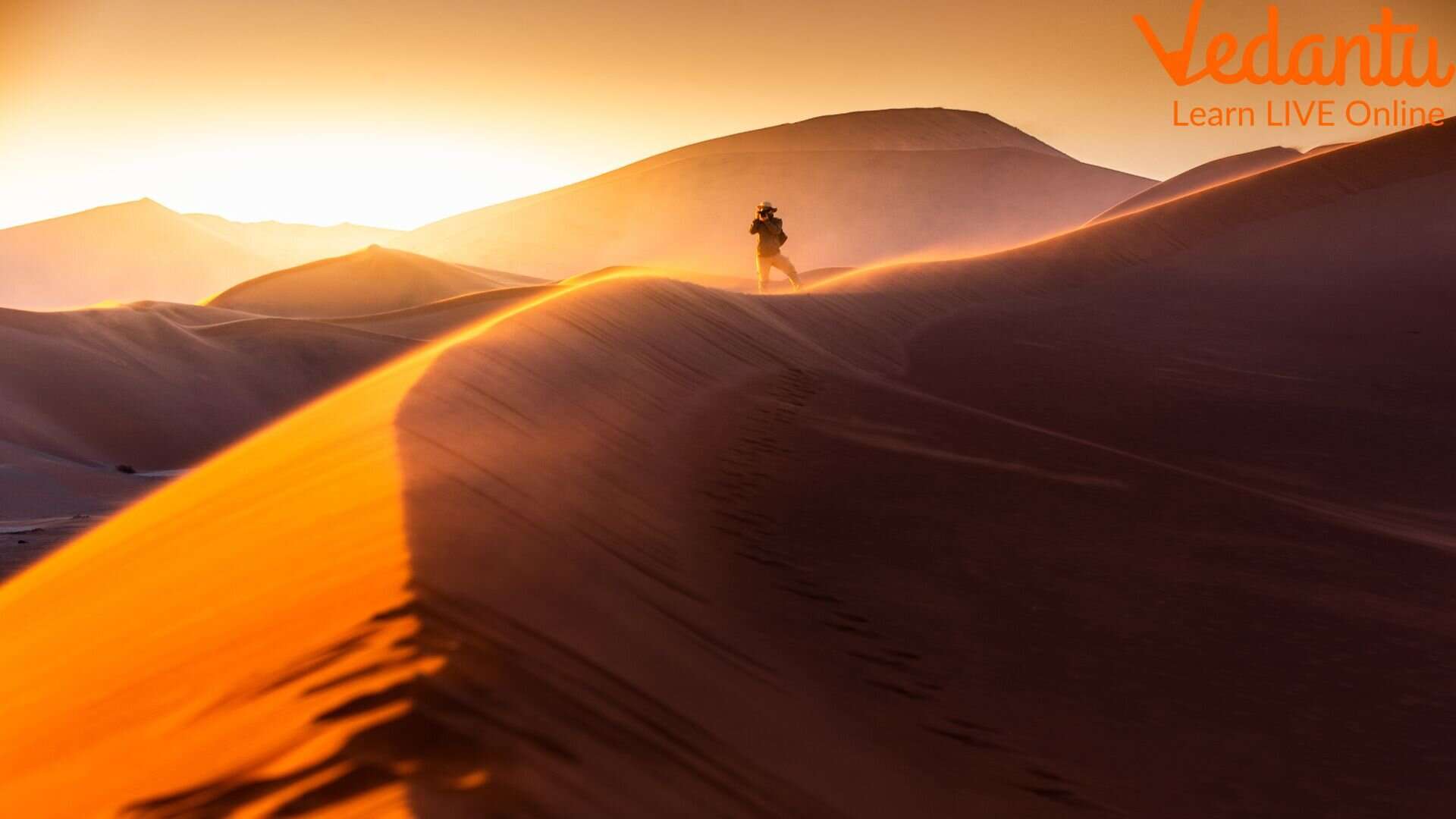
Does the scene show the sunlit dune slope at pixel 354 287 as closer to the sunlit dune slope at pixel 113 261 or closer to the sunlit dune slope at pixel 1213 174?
the sunlit dune slope at pixel 1213 174

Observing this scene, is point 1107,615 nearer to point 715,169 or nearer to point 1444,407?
point 1444,407

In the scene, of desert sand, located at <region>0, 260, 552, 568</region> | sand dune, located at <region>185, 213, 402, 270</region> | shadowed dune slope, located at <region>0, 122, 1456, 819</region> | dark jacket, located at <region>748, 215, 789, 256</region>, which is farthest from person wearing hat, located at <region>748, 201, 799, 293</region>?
sand dune, located at <region>185, 213, 402, 270</region>

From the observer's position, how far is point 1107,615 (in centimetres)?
486

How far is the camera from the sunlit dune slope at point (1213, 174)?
40.2m

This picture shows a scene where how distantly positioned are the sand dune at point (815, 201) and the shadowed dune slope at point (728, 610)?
73.9 meters

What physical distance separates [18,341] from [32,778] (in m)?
17.0

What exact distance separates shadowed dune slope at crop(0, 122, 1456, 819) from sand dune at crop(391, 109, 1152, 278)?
73.9m

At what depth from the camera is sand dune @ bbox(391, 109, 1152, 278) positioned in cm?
9031

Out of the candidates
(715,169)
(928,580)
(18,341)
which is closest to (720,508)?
(928,580)

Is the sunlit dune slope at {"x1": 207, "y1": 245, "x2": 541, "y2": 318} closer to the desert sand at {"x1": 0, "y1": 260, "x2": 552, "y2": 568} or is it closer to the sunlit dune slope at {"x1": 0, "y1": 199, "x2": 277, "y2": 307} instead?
the desert sand at {"x1": 0, "y1": 260, "x2": 552, "y2": 568}

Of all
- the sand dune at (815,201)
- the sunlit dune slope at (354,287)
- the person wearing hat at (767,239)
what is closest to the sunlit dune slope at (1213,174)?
the sunlit dune slope at (354,287)

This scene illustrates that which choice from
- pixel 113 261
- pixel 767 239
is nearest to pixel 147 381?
pixel 767 239

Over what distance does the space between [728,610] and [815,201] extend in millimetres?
96095

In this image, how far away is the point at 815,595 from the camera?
4.68 meters
